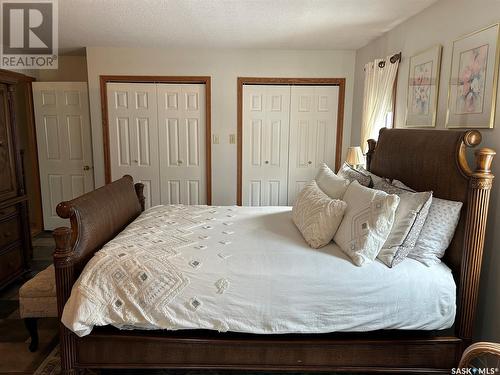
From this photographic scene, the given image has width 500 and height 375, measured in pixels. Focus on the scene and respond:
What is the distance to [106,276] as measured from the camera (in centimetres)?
165

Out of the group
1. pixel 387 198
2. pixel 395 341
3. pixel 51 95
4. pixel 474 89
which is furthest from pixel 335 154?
pixel 51 95

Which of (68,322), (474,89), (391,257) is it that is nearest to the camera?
(68,322)

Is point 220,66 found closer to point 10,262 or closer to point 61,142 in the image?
point 61,142

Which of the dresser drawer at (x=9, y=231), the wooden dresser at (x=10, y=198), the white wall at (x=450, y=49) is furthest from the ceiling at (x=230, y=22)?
the dresser drawer at (x=9, y=231)

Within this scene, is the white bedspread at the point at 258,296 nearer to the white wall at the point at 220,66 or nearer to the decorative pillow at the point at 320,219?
the decorative pillow at the point at 320,219

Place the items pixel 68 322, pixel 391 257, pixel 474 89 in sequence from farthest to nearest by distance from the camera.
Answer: pixel 474 89 < pixel 391 257 < pixel 68 322

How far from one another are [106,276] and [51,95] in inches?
140

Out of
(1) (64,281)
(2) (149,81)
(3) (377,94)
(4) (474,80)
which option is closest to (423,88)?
(4) (474,80)

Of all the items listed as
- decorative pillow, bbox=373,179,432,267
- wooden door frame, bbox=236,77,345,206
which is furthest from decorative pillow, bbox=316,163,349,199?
wooden door frame, bbox=236,77,345,206

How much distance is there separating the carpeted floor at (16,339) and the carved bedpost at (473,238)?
8.16ft

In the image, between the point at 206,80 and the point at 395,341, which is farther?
the point at 206,80

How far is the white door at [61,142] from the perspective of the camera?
4.20 meters

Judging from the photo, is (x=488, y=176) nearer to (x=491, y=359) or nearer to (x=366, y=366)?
(x=491, y=359)

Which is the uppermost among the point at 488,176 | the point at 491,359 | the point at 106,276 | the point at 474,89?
the point at 474,89
